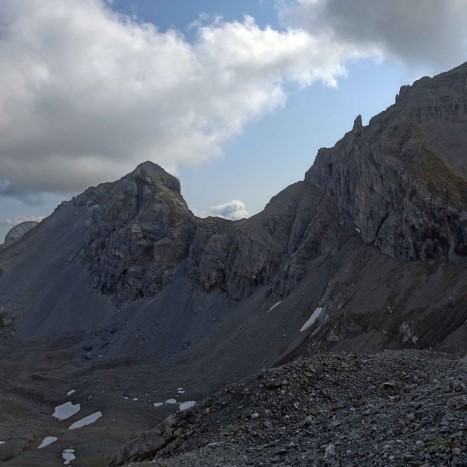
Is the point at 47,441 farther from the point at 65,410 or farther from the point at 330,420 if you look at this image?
the point at 330,420

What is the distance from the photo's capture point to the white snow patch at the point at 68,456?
191ft

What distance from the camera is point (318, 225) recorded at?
11425cm

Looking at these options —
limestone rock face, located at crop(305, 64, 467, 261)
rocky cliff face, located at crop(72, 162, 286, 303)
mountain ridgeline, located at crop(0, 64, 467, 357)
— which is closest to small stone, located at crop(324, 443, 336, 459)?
mountain ridgeline, located at crop(0, 64, 467, 357)

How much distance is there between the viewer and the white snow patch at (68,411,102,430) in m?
75.0

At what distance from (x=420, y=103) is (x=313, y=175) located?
37304 millimetres

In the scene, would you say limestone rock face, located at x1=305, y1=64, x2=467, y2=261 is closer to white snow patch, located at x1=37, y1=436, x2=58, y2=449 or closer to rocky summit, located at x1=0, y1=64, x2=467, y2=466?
rocky summit, located at x1=0, y1=64, x2=467, y2=466

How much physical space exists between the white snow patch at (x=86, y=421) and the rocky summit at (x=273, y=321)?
378mm

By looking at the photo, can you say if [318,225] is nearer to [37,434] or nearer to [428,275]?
[428,275]

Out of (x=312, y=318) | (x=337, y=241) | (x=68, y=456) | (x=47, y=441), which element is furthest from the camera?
(x=337, y=241)

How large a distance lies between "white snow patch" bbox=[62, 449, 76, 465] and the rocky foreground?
3496 cm

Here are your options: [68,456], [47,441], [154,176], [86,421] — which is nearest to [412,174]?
[86,421]

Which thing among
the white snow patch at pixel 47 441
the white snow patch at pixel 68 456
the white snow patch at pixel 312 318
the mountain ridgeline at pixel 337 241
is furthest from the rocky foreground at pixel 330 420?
the white snow patch at pixel 312 318

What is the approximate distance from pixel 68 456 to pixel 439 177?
73937 mm

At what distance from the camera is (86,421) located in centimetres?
7669
